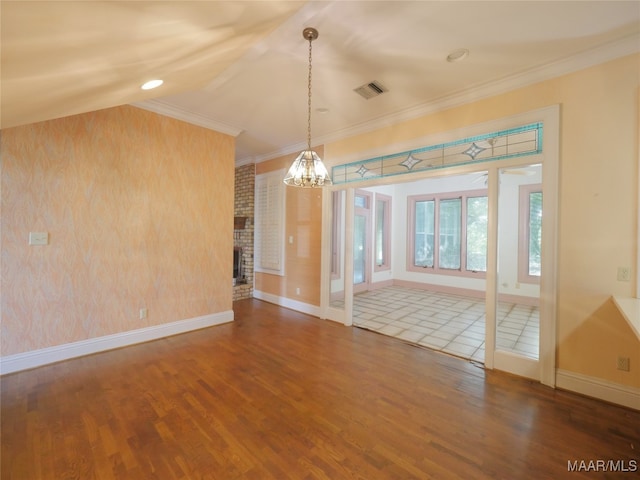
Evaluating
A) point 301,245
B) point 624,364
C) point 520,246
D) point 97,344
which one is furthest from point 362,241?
point 97,344

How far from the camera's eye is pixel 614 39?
2.19m

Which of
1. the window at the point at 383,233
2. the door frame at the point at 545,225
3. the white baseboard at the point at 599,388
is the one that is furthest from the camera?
the window at the point at 383,233

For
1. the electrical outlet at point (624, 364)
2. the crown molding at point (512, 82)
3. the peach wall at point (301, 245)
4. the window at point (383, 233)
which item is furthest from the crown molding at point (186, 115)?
the electrical outlet at point (624, 364)

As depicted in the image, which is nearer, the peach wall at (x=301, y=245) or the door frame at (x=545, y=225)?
the door frame at (x=545, y=225)

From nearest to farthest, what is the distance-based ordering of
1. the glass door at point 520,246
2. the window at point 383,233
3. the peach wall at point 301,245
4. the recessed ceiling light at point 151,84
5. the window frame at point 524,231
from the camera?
the recessed ceiling light at point 151,84, the peach wall at point 301,245, the glass door at point 520,246, the window frame at point 524,231, the window at point 383,233

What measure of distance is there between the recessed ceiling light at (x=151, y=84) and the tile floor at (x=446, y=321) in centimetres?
382

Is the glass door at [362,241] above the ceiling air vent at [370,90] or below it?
below

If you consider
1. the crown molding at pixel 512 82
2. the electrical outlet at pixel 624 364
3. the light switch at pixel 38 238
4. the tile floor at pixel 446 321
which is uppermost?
the crown molding at pixel 512 82

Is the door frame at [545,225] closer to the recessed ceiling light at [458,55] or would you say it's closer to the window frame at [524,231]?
the recessed ceiling light at [458,55]

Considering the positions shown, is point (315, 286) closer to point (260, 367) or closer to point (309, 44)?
point (260, 367)

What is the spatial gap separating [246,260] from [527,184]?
6179mm

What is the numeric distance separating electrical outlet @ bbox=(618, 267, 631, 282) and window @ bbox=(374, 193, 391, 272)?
16.3 feet

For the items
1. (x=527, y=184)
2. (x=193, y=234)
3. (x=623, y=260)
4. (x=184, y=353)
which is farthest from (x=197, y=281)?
(x=527, y=184)

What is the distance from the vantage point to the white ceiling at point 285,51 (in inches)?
41.3
